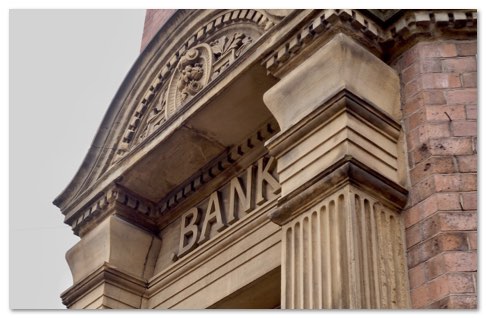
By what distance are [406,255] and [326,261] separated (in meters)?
0.40

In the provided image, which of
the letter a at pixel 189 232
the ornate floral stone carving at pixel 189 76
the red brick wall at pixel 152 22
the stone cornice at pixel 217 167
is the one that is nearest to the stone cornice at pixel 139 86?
the ornate floral stone carving at pixel 189 76

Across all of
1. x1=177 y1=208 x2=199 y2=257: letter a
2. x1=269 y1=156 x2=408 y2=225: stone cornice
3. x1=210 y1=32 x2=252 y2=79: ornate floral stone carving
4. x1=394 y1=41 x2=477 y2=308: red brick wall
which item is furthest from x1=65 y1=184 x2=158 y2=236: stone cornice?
x1=394 y1=41 x2=477 y2=308: red brick wall

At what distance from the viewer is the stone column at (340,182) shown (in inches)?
165

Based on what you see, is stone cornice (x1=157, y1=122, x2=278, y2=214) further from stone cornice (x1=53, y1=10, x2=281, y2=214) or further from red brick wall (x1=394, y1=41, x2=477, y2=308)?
red brick wall (x1=394, y1=41, x2=477, y2=308)

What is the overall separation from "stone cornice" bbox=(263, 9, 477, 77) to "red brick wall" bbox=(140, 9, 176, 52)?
3.06 meters

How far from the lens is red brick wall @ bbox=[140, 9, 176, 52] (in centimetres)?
800

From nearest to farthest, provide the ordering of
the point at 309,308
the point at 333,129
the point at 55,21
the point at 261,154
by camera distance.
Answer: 1. the point at 309,308
2. the point at 333,129
3. the point at 55,21
4. the point at 261,154

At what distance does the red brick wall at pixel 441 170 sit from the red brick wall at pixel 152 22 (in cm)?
340

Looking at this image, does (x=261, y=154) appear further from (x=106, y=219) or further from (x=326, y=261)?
(x=326, y=261)

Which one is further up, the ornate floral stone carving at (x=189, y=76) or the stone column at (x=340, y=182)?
the ornate floral stone carving at (x=189, y=76)

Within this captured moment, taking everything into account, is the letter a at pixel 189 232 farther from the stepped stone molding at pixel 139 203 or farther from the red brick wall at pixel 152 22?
the red brick wall at pixel 152 22

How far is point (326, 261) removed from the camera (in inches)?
167

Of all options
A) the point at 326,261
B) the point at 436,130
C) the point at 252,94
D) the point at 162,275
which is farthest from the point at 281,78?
the point at 162,275

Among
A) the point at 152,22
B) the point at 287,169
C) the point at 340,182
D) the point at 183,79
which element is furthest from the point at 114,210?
the point at 340,182
